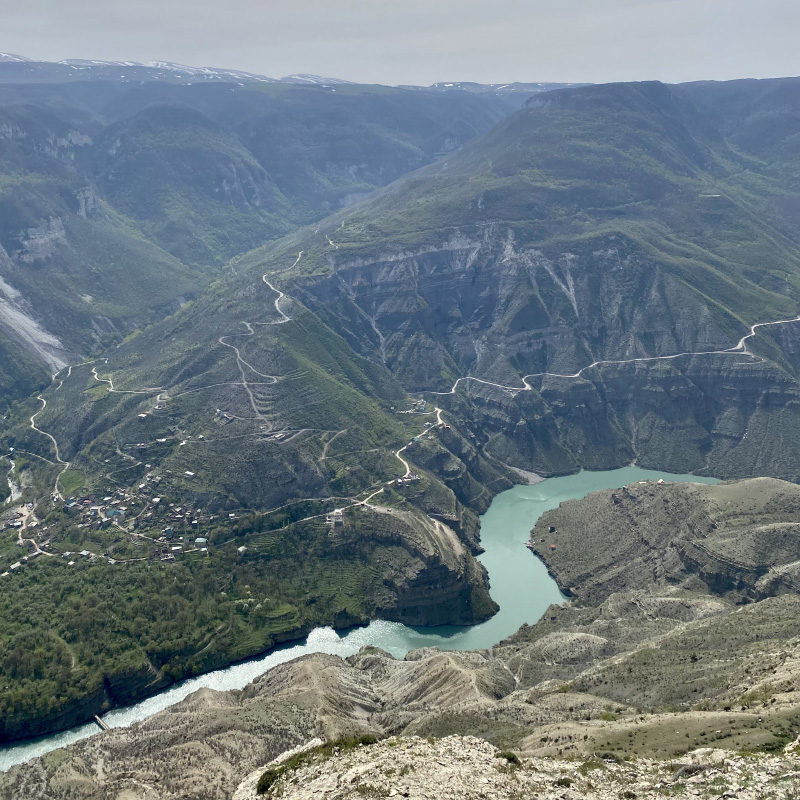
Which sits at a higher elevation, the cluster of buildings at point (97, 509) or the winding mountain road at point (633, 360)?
the winding mountain road at point (633, 360)

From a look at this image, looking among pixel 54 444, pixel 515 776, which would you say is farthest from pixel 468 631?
pixel 54 444

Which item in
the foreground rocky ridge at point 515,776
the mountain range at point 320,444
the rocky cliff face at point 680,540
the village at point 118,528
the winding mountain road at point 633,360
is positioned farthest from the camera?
the winding mountain road at point 633,360

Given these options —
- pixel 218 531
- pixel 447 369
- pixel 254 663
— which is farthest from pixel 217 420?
pixel 447 369

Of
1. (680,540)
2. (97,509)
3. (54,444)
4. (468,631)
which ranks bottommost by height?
(468,631)

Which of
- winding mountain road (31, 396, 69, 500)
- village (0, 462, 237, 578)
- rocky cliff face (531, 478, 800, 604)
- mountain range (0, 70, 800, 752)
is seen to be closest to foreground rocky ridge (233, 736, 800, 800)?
mountain range (0, 70, 800, 752)

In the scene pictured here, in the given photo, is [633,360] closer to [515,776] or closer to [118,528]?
[118,528]

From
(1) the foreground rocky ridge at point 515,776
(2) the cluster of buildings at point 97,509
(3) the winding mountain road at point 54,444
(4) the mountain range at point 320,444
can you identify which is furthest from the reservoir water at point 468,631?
(3) the winding mountain road at point 54,444

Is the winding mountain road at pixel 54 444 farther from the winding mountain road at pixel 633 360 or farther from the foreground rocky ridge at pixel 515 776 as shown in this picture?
the foreground rocky ridge at pixel 515 776

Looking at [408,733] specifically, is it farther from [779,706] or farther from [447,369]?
[447,369]
